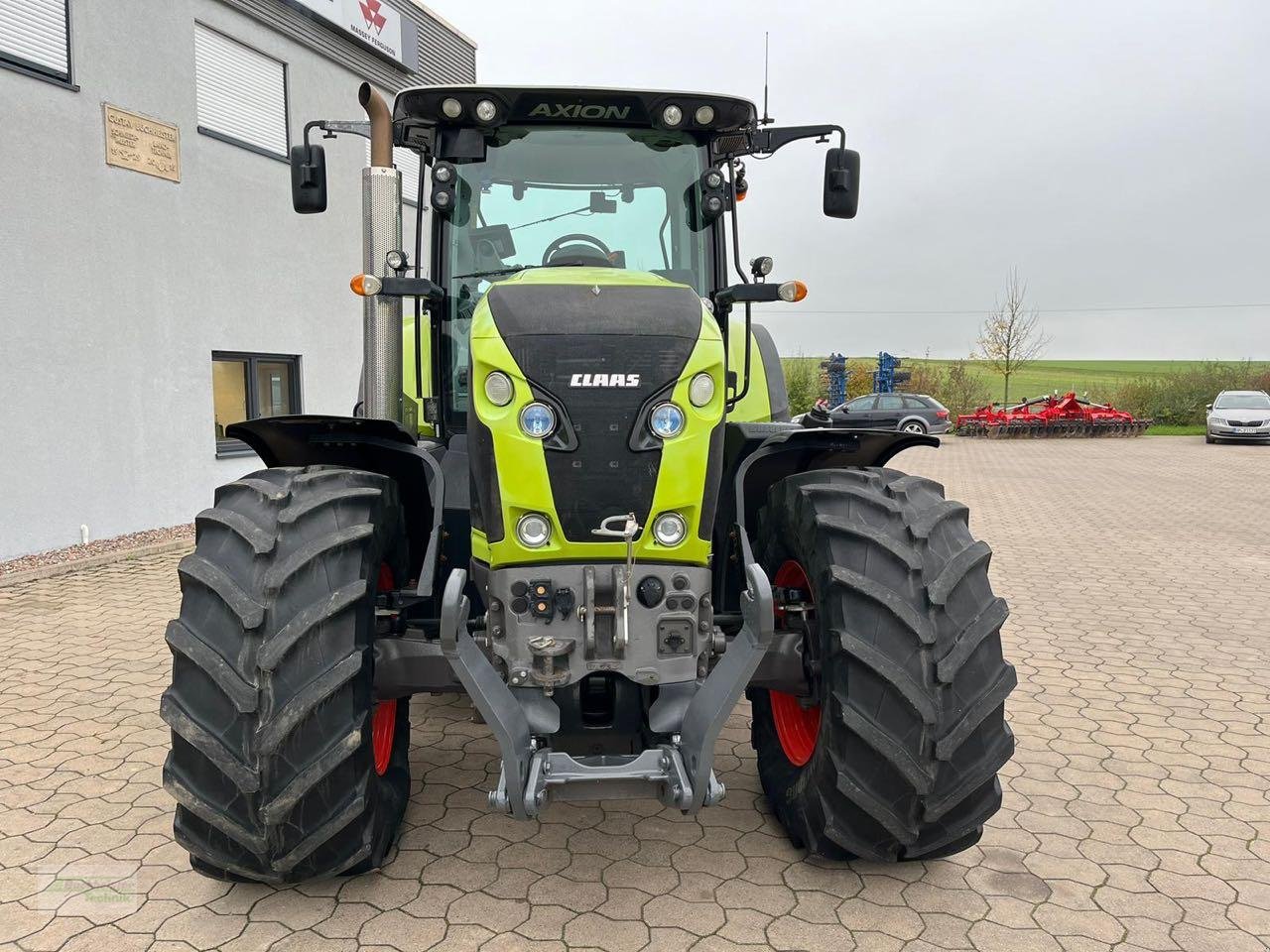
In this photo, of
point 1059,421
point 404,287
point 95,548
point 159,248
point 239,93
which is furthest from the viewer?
point 1059,421

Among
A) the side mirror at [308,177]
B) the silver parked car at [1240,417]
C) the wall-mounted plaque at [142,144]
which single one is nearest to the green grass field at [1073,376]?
the silver parked car at [1240,417]

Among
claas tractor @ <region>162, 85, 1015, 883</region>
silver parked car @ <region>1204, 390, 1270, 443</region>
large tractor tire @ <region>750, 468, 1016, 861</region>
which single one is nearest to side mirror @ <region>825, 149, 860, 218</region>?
claas tractor @ <region>162, 85, 1015, 883</region>

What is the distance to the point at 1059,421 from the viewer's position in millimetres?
28766

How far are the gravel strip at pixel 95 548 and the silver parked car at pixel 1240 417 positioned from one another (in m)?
26.9

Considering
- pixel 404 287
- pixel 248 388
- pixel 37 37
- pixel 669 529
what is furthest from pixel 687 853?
pixel 248 388

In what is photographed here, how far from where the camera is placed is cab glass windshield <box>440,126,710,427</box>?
3705 mm

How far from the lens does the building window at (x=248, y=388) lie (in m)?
10.2

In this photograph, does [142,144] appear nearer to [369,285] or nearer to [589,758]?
[369,285]

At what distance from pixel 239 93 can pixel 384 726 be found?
938 cm

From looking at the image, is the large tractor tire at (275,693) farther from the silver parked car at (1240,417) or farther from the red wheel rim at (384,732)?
the silver parked car at (1240,417)

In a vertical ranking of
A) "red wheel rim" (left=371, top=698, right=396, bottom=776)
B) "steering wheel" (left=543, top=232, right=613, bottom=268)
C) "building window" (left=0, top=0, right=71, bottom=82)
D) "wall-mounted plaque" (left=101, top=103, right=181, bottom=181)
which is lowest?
"red wheel rim" (left=371, top=698, right=396, bottom=776)

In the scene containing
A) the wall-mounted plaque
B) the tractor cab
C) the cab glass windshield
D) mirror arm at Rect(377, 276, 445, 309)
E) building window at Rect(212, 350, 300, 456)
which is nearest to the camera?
mirror arm at Rect(377, 276, 445, 309)

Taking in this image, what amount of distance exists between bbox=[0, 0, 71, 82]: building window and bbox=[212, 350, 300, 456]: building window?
9.92 ft

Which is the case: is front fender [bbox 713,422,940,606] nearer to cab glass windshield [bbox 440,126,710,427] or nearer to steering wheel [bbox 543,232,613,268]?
cab glass windshield [bbox 440,126,710,427]
